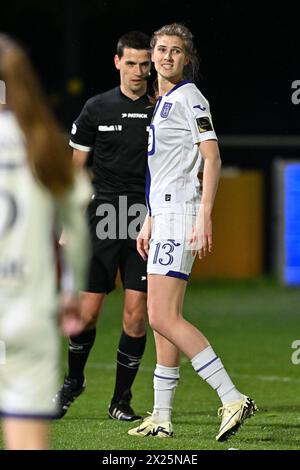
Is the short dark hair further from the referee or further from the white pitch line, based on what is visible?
the white pitch line

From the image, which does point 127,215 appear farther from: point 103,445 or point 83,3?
point 83,3

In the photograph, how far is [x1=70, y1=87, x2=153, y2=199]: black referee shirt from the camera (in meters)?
8.68

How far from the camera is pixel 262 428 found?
8.20m

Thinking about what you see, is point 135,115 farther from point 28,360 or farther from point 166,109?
point 28,360

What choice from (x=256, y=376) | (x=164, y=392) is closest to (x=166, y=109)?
(x=164, y=392)

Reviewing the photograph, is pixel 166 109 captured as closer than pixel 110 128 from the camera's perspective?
Yes

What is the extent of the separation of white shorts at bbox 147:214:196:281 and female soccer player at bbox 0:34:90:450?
9.20 ft

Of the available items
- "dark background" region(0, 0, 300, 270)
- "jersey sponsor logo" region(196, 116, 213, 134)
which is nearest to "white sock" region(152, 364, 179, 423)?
"jersey sponsor logo" region(196, 116, 213, 134)

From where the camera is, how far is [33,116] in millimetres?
4590

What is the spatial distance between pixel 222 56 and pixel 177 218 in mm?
14480

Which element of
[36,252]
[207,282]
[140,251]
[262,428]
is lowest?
[207,282]
